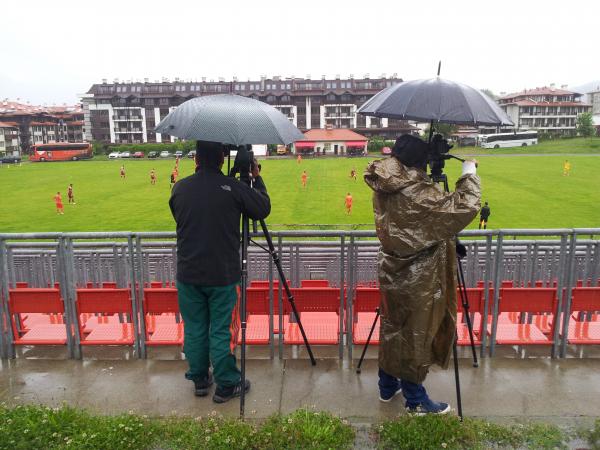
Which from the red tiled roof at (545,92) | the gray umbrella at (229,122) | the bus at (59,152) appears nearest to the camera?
the gray umbrella at (229,122)

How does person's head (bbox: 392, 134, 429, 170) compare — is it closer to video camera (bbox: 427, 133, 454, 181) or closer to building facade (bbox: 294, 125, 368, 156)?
video camera (bbox: 427, 133, 454, 181)

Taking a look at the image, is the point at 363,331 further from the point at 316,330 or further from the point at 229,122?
the point at 229,122

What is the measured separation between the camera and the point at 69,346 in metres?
5.14

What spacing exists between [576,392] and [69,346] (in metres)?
4.91

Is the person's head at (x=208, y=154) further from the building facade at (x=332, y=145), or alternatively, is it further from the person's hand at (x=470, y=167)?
the building facade at (x=332, y=145)

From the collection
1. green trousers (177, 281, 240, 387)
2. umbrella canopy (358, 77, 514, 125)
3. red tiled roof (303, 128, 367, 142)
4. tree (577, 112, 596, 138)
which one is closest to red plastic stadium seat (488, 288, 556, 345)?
umbrella canopy (358, 77, 514, 125)

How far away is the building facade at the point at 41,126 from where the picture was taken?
113 meters

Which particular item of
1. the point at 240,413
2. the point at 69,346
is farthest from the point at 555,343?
the point at 69,346

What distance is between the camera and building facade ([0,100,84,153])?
370 feet

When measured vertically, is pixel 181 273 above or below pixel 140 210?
above

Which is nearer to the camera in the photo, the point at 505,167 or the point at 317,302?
the point at 317,302

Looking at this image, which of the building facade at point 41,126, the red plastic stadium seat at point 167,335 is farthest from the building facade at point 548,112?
the red plastic stadium seat at point 167,335

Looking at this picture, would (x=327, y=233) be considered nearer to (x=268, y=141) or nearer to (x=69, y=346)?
(x=268, y=141)

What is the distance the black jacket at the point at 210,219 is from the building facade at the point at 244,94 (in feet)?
323
